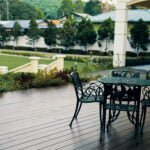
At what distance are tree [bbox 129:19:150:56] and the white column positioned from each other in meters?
5.38

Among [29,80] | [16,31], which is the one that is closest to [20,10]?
[16,31]

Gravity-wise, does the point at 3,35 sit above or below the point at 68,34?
above

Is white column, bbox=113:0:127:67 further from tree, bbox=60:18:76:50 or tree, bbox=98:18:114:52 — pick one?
tree, bbox=60:18:76:50

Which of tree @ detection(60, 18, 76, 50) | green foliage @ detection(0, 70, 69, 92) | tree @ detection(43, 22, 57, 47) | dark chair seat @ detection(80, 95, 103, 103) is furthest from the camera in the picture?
tree @ detection(43, 22, 57, 47)

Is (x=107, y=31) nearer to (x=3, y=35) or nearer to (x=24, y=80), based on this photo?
(x=3, y=35)

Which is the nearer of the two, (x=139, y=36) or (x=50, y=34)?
(x=139, y=36)

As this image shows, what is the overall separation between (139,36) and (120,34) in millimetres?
5494

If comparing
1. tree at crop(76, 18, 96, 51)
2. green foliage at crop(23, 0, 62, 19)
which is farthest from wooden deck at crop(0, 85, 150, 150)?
green foliage at crop(23, 0, 62, 19)

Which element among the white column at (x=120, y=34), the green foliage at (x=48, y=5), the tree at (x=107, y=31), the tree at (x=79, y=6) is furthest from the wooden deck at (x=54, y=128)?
the green foliage at (x=48, y=5)

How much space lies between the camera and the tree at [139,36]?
20219mm

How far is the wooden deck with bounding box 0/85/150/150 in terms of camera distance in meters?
4.37

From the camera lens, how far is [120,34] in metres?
15.1

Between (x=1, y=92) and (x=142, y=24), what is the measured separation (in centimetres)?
1374

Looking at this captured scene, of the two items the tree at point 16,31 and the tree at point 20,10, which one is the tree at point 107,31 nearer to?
the tree at point 16,31
